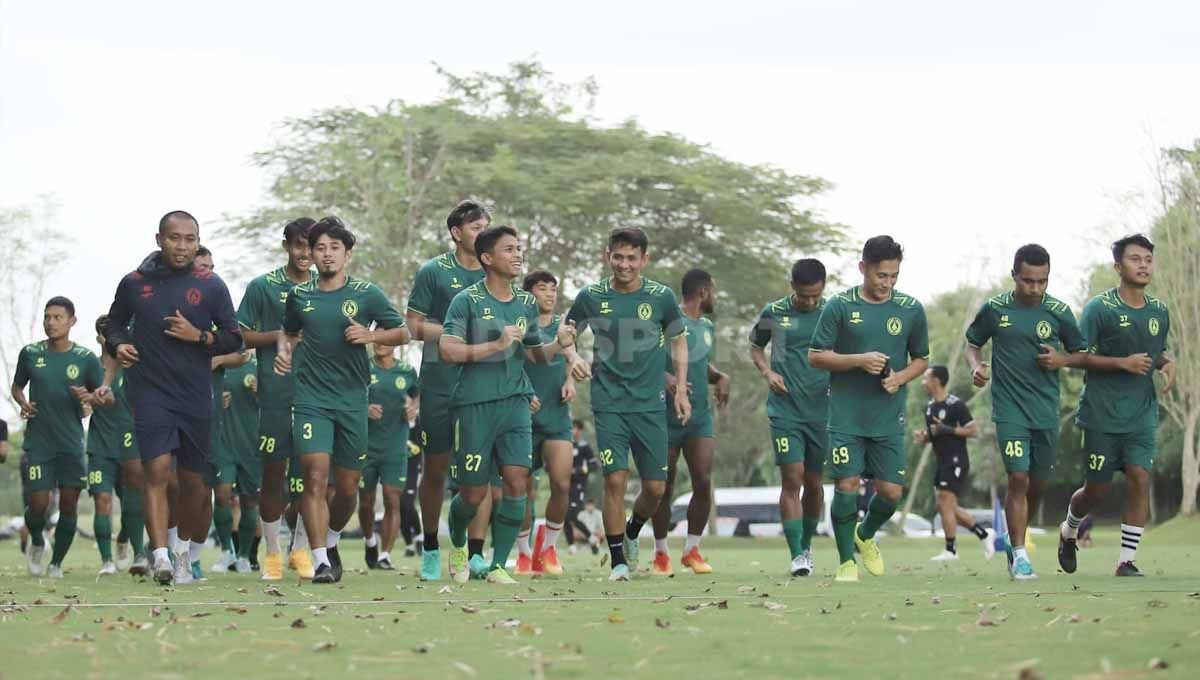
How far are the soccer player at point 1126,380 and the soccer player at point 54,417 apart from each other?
8.41 meters

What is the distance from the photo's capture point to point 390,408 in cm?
1831

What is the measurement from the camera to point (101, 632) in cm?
786

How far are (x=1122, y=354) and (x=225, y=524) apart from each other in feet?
26.3

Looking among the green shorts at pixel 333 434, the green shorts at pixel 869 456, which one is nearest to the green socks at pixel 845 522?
the green shorts at pixel 869 456

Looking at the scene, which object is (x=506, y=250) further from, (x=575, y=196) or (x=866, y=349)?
(x=575, y=196)

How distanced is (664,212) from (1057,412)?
29.3 m

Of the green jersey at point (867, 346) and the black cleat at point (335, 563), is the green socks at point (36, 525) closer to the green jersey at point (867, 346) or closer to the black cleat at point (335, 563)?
the black cleat at point (335, 563)

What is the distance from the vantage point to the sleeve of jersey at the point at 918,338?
41.8 feet

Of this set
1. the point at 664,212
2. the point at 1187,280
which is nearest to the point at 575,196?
the point at 664,212

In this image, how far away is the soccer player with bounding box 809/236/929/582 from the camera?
12.5m

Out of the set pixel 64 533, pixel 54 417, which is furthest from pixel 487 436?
pixel 64 533

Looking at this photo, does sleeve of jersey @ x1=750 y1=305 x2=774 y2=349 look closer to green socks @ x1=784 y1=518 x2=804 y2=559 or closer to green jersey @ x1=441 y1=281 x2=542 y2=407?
green socks @ x1=784 y1=518 x2=804 y2=559

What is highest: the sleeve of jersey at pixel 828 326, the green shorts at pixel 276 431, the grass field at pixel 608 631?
the sleeve of jersey at pixel 828 326

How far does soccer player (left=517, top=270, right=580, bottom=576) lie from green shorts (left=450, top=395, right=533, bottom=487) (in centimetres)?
90
